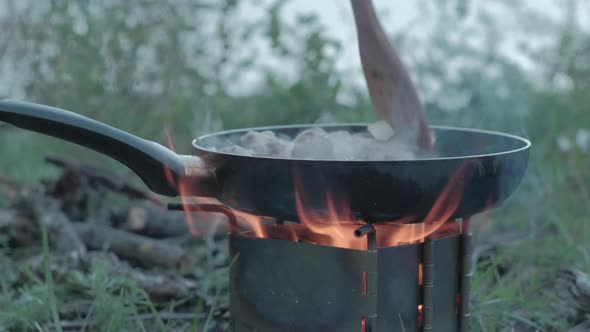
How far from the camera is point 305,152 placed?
1.61 meters

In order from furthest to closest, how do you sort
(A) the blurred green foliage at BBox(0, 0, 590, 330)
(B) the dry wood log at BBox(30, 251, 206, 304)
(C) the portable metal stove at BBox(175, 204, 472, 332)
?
1. (A) the blurred green foliage at BBox(0, 0, 590, 330)
2. (B) the dry wood log at BBox(30, 251, 206, 304)
3. (C) the portable metal stove at BBox(175, 204, 472, 332)

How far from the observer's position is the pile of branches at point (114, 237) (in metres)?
2.25

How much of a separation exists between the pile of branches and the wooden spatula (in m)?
0.82

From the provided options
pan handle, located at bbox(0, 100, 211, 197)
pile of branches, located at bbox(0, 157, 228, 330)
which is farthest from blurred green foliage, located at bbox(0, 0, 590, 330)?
pan handle, located at bbox(0, 100, 211, 197)

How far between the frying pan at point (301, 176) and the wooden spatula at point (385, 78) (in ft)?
1.04

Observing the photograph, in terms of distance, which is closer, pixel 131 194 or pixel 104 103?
pixel 131 194

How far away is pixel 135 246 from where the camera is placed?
106 inches

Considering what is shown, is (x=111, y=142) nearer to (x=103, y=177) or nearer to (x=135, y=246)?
(x=135, y=246)

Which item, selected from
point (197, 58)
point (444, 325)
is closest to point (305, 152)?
point (444, 325)

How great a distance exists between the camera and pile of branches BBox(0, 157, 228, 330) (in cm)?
225

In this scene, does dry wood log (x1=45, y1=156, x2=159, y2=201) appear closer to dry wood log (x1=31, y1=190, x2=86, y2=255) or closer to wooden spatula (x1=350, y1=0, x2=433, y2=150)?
dry wood log (x1=31, y1=190, x2=86, y2=255)

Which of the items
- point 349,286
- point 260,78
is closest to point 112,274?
point 349,286

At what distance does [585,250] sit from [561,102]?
2.05m

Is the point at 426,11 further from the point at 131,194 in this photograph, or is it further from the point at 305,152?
the point at 305,152
